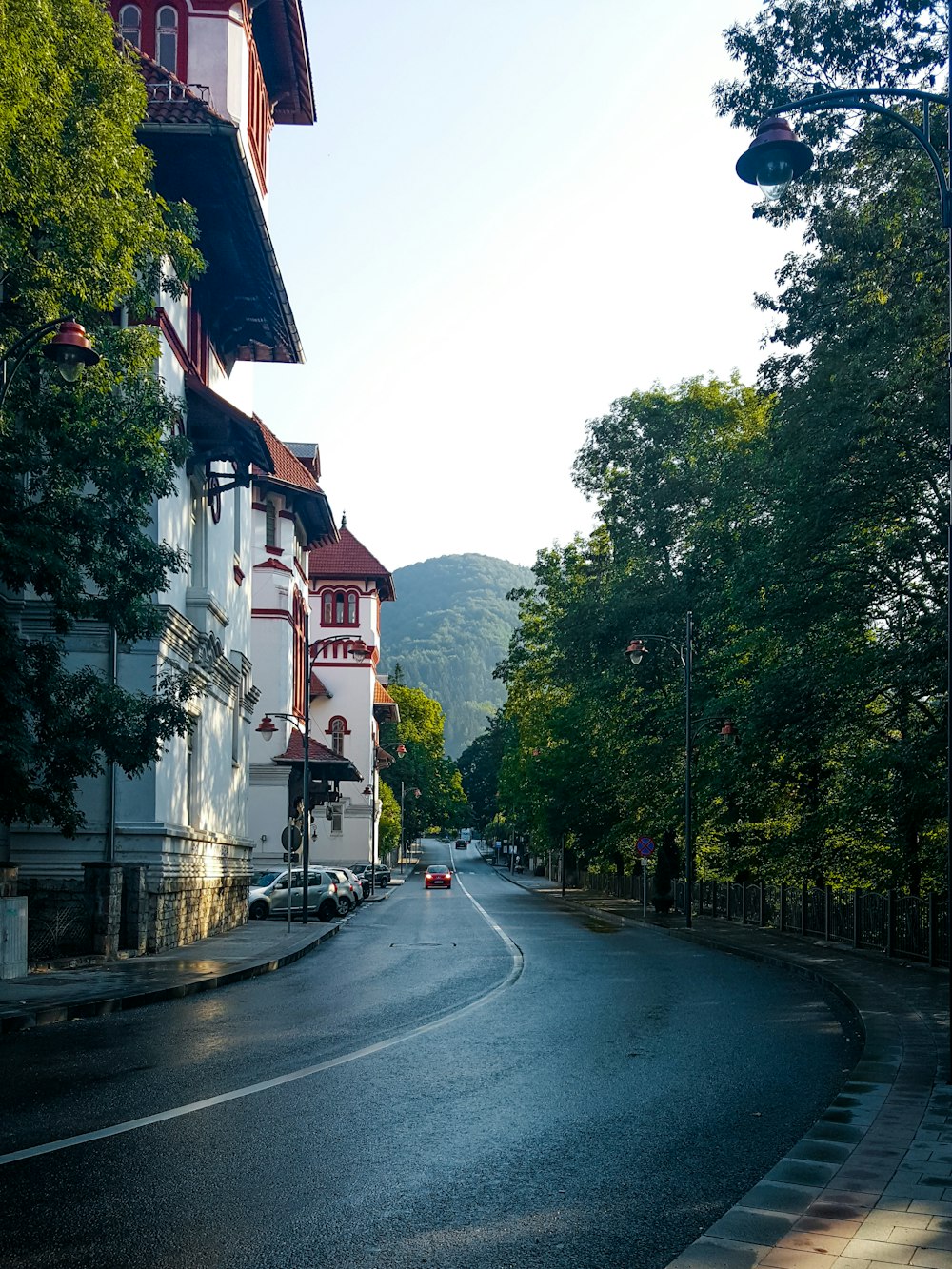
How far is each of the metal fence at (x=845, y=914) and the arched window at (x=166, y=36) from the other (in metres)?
21.8

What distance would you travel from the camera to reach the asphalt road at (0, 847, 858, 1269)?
580 centimetres

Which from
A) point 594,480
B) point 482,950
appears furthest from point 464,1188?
point 594,480

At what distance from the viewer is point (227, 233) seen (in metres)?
26.0

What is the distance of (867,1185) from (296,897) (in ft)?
118

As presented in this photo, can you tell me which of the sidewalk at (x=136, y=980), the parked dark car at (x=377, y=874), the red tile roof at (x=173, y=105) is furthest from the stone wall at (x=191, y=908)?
the parked dark car at (x=377, y=874)

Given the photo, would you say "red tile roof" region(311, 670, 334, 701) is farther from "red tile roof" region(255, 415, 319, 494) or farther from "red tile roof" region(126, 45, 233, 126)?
"red tile roof" region(126, 45, 233, 126)

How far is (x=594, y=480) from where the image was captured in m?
51.0

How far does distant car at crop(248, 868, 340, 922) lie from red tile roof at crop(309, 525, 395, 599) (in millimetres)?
44492

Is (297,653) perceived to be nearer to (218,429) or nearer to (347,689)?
(347,689)

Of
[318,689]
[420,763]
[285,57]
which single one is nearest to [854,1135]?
[285,57]

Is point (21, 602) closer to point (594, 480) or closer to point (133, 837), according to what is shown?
point (133, 837)

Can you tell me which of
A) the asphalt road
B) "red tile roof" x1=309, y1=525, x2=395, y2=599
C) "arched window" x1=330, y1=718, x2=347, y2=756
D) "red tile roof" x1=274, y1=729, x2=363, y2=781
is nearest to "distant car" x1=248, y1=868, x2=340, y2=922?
"red tile roof" x1=274, y1=729, x2=363, y2=781

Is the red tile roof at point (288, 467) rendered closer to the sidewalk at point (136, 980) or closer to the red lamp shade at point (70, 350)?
the sidewalk at point (136, 980)

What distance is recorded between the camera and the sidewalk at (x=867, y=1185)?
209 inches
